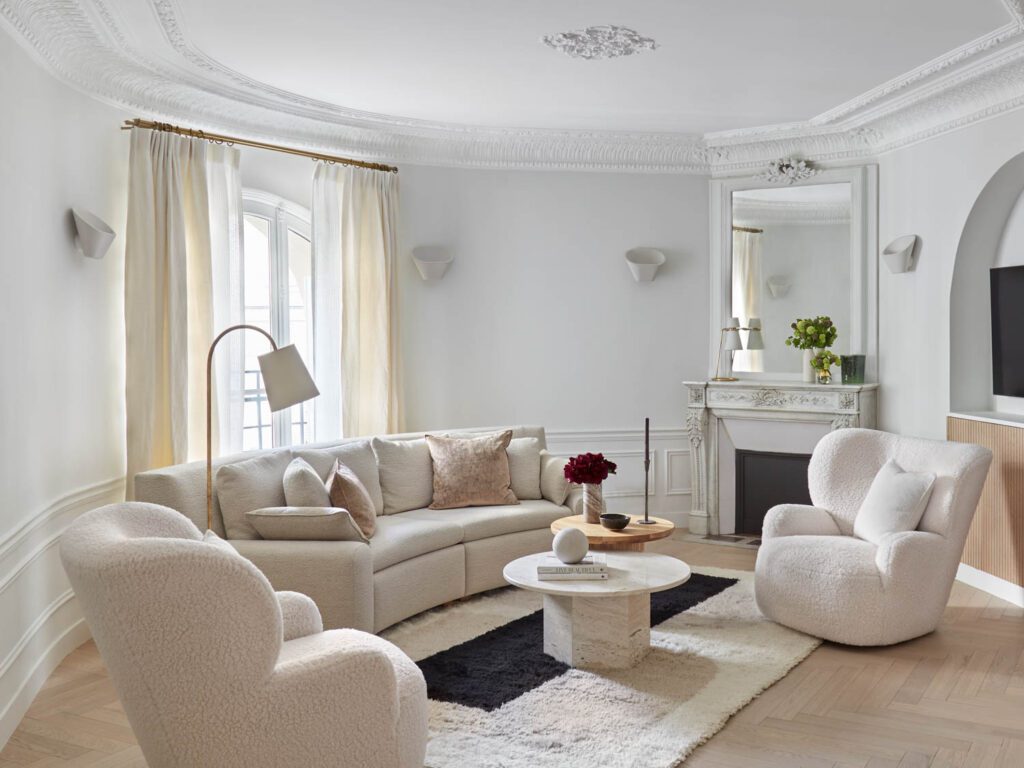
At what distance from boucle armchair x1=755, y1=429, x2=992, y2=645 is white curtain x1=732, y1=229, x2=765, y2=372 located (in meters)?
2.08

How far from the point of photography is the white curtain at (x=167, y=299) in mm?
4922

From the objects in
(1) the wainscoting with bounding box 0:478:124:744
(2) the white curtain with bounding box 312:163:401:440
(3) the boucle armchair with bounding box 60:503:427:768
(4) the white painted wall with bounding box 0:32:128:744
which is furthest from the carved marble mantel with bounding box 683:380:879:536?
(3) the boucle armchair with bounding box 60:503:427:768

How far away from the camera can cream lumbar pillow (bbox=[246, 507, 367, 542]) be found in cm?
423

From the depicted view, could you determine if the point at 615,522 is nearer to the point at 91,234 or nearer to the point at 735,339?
the point at 735,339

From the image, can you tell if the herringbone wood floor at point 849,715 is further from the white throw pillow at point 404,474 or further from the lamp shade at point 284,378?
the white throw pillow at point 404,474

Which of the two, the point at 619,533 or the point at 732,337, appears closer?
the point at 619,533

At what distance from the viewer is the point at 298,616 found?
9.78 ft

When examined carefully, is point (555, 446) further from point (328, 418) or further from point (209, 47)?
point (209, 47)

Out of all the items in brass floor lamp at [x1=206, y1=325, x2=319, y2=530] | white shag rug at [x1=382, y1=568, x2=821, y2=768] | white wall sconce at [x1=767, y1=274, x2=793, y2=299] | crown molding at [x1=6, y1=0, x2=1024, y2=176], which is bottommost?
white shag rug at [x1=382, y1=568, x2=821, y2=768]

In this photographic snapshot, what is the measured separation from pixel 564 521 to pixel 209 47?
288 centimetres

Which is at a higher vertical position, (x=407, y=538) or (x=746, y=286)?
(x=746, y=286)

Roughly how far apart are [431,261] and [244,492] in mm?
2563

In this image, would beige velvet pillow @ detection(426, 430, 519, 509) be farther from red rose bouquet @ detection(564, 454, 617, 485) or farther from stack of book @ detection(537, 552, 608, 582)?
stack of book @ detection(537, 552, 608, 582)

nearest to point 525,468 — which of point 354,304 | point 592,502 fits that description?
point 592,502
